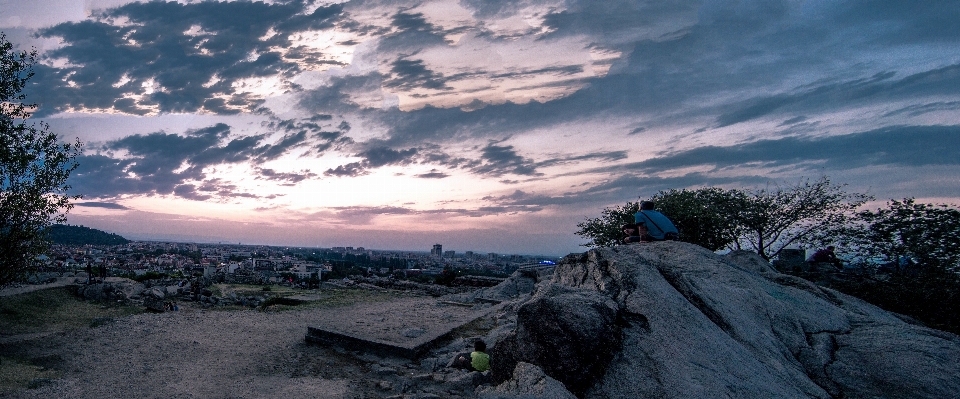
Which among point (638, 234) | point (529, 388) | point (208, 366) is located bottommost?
point (208, 366)

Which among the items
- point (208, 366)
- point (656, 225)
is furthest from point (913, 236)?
point (208, 366)

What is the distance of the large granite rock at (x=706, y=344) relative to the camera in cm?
607

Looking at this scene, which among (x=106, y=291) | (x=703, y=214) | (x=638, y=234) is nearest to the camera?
(x=638, y=234)

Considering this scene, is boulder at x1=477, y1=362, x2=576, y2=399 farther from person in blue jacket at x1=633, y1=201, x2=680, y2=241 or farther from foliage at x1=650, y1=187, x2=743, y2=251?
foliage at x1=650, y1=187, x2=743, y2=251

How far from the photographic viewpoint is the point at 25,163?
1116 cm

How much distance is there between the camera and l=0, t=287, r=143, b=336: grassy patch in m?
13.1

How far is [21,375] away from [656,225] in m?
15.2

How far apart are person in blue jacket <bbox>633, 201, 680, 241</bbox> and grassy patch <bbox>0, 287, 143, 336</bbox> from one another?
17934mm

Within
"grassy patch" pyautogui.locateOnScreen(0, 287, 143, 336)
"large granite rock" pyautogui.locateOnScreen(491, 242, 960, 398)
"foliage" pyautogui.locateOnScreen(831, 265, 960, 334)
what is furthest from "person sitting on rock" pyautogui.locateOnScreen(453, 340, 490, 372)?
"foliage" pyautogui.locateOnScreen(831, 265, 960, 334)

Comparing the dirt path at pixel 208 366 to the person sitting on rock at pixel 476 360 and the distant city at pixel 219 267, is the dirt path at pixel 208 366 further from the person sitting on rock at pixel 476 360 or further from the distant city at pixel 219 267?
the distant city at pixel 219 267

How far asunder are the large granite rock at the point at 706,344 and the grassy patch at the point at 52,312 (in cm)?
1511

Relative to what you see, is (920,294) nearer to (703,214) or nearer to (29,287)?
(703,214)

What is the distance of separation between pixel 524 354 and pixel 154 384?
7.92 m

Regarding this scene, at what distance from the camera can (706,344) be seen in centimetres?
648
